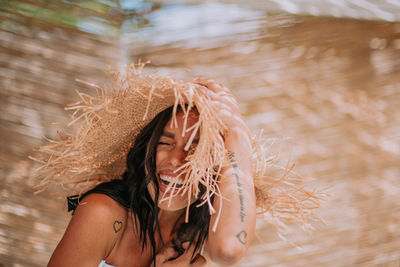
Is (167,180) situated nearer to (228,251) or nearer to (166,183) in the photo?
(166,183)

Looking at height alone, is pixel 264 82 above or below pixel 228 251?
above

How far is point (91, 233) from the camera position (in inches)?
49.4

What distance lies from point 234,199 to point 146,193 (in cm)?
44

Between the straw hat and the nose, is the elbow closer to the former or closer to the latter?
the straw hat

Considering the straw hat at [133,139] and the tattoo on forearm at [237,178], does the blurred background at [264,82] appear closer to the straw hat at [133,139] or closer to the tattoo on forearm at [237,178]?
the straw hat at [133,139]

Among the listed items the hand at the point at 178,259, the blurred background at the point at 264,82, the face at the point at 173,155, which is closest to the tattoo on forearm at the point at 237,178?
the face at the point at 173,155

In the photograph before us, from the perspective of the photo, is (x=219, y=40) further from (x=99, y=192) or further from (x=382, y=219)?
(x=382, y=219)

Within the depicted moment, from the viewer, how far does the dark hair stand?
136cm

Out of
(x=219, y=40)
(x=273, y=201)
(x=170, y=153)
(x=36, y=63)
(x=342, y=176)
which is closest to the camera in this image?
(x=170, y=153)

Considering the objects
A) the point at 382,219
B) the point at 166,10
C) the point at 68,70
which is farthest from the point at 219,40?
the point at 382,219

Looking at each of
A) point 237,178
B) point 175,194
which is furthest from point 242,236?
point 175,194

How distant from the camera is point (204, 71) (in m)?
2.15

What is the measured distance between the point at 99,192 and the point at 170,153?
326 mm

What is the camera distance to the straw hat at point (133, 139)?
45.4 inches
